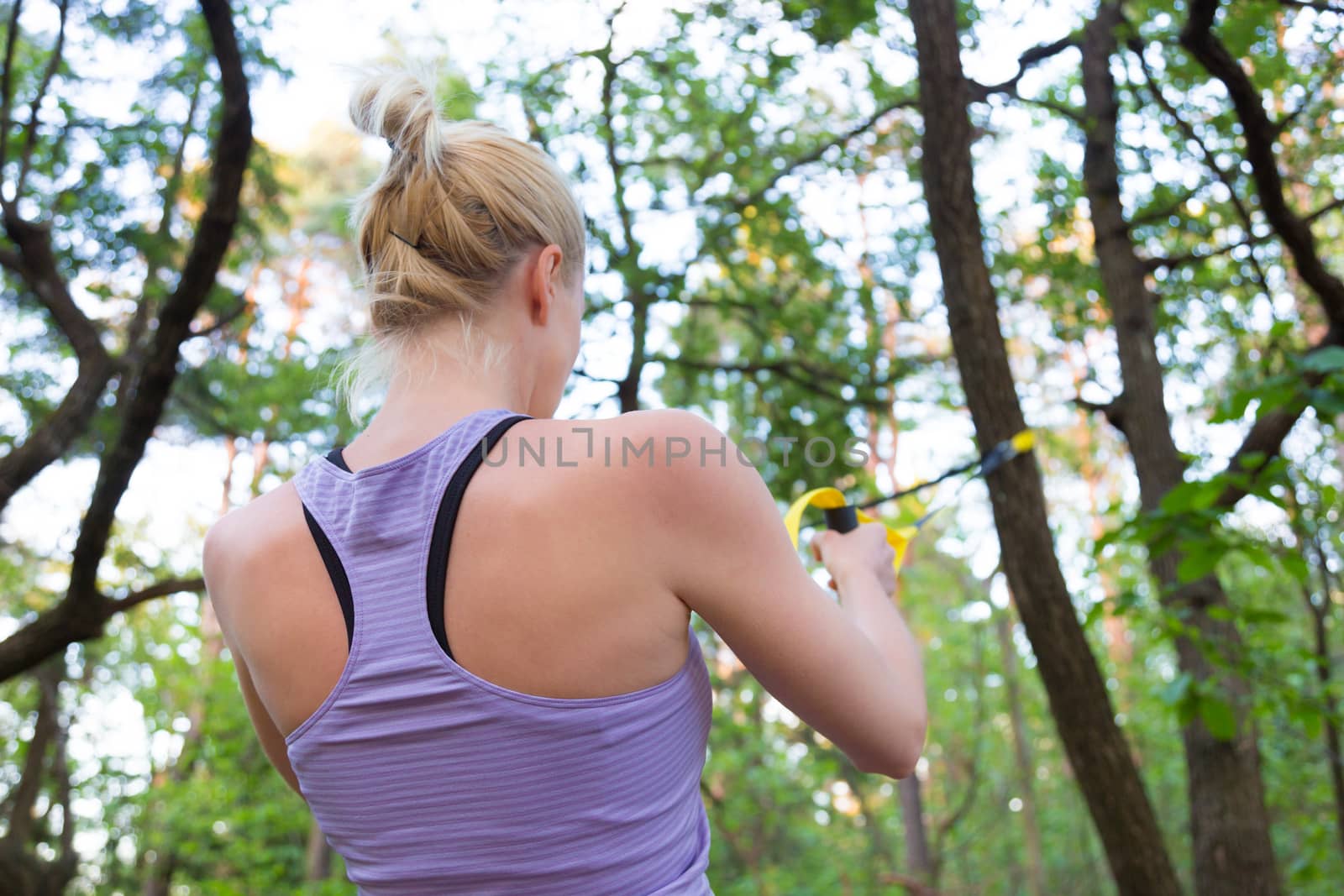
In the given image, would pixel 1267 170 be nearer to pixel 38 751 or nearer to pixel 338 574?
pixel 338 574

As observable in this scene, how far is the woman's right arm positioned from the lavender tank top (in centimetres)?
8

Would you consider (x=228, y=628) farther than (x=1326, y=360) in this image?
No

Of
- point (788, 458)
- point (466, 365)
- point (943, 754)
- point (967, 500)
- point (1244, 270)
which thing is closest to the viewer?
point (466, 365)

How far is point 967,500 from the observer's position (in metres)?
13.9

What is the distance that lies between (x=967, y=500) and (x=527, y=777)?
1371 centimetres

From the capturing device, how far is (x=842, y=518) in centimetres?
123

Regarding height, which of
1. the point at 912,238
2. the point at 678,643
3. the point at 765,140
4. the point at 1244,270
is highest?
the point at 765,140

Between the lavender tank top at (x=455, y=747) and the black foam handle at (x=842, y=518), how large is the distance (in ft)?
1.06

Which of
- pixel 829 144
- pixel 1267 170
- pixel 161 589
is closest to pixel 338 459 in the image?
pixel 161 589

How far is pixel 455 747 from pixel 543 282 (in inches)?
→ 20.1

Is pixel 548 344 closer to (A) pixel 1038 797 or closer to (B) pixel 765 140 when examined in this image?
(B) pixel 765 140

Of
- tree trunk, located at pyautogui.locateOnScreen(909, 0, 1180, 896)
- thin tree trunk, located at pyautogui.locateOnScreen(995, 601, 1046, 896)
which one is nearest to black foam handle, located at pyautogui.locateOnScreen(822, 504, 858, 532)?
tree trunk, located at pyautogui.locateOnScreen(909, 0, 1180, 896)

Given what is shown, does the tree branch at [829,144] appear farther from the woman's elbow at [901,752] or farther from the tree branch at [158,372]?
the woman's elbow at [901,752]

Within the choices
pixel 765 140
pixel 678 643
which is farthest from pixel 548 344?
pixel 765 140
